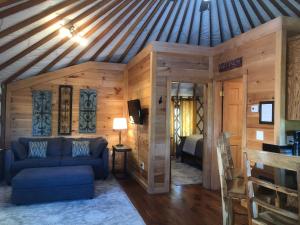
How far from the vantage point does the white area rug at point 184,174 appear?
485cm

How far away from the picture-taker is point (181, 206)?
140 inches

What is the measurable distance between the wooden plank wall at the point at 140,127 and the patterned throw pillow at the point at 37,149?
187 centimetres

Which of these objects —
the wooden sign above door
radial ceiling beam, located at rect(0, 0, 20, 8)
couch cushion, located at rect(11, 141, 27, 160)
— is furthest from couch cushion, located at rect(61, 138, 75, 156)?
the wooden sign above door

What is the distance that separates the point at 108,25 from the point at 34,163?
2.93 metres

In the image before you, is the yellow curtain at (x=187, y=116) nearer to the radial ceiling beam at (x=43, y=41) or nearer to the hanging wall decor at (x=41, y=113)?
the hanging wall decor at (x=41, y=113)

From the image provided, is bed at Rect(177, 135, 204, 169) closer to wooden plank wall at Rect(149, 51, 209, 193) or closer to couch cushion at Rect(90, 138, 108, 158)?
wooden plank wall at Rect(149, 51, 209, 193)

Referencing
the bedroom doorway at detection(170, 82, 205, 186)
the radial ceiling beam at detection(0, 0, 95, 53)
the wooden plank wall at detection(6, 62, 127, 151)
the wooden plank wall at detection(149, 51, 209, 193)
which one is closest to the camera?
the radial ceiling beam at detection(0, 0, 95, 53)

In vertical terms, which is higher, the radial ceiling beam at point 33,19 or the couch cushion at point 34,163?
the radial ceiling beam at point 33,19

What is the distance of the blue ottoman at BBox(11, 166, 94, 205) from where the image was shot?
345 cm

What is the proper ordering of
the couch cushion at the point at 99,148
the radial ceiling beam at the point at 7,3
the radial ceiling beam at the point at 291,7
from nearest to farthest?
1. the radial ceiling beam at the point at 7,3
2. the radial ceiling beam at the point at 291,7
3. the couch cushion at the point at 99,148

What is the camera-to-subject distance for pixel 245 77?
11.9ft

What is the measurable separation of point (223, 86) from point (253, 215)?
291 cm

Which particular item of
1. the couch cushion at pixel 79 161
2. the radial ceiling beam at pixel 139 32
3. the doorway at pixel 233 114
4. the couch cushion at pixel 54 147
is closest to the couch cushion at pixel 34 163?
the couch cushion at pixel 79 161

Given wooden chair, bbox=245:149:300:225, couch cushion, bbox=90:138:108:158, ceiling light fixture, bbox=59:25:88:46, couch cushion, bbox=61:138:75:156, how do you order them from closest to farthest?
1. wooden chair, bbox=245:149:300:225
2. ceiling light fixture, bbox=59:25:88:46
3. couch cushion, bbox=90:138:108:158
4. couch cushion, bbox=61:138:75:156
